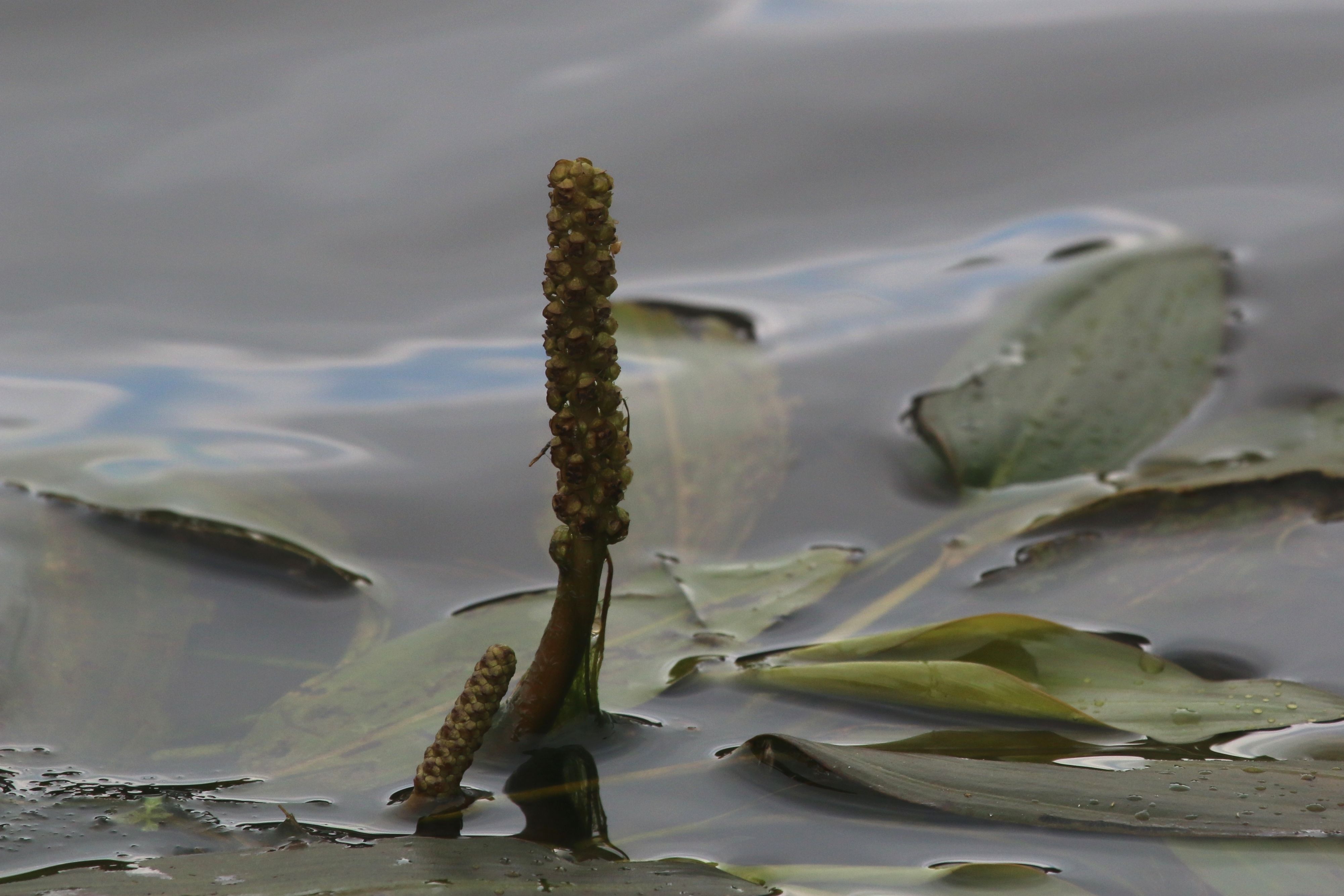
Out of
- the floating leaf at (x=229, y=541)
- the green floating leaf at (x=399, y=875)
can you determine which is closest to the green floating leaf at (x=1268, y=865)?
the green floating leaf at (x=399, y=875)

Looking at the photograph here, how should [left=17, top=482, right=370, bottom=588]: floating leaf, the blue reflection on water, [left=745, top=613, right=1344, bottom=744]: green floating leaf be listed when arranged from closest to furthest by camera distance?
[left=745, top=613, right=1344, bottom=744]: green floating leaf, [left=17, top=482, right=370, bottom=588]: floating leaf, the blue reflection on water

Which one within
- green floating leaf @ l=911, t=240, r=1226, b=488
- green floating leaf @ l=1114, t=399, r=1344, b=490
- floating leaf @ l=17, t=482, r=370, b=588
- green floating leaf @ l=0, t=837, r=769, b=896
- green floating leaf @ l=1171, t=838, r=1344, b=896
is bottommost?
green floating leaf @ l=1171, t=838, r=1344, b=896

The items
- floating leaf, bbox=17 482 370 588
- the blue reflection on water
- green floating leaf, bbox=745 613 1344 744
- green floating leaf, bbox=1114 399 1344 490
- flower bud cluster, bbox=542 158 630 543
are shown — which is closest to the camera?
flower bud cluster, bbox=542 158 630 543

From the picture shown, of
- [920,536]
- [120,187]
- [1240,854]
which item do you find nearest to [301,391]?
[120,187]

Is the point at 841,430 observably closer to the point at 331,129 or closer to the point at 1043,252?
the point at 1043,252

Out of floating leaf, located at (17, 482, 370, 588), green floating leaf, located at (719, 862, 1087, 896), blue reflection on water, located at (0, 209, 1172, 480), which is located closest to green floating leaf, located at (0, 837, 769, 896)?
green floating leaf, located at (719, 862, 1087, 896)

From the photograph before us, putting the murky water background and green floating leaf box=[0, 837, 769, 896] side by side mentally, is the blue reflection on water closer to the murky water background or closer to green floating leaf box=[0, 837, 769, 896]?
the murky water background

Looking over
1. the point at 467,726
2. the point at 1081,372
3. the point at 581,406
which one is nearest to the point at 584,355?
the point at 581,406

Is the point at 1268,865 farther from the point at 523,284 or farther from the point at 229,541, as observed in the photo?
the point at 523,284
